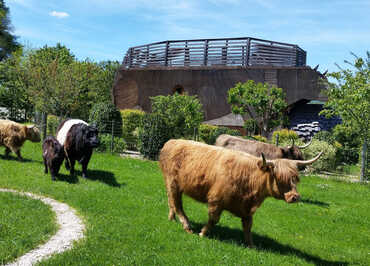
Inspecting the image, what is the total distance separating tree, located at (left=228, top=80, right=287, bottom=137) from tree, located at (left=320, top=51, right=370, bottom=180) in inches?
164

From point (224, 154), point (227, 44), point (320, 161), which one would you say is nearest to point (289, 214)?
point (224, 154)

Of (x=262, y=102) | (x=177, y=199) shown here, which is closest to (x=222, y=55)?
(x=262, y=102)

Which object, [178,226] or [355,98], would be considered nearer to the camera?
[178,226]

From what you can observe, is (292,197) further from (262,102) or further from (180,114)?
(262,102)

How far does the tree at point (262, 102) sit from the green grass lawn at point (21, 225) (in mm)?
15026

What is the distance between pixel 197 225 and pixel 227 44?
63.0ft

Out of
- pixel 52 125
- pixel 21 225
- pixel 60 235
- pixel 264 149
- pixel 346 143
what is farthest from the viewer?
pixel 52 125

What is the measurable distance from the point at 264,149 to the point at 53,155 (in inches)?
262

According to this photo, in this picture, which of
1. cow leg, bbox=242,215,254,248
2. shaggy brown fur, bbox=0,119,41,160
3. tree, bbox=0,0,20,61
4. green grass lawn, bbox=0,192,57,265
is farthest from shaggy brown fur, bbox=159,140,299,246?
tree, bbox=0,0,20,61

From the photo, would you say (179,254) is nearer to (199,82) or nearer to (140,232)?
(140,232)

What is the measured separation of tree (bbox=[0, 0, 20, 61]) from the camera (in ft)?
141

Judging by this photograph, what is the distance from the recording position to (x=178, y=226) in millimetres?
7137

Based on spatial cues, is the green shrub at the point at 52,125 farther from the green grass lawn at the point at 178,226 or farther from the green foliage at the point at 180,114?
the green grass lawn at the point at 178,226

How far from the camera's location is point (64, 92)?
79.9 feet
